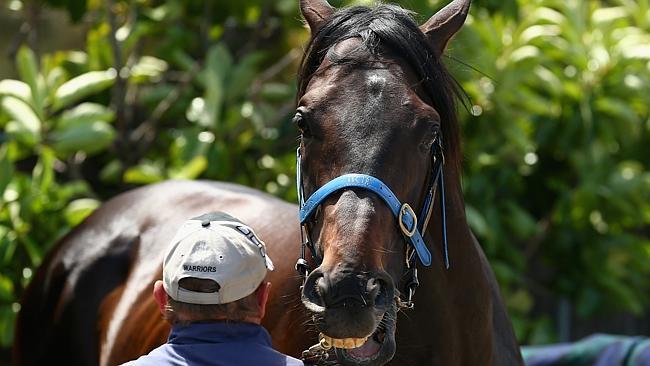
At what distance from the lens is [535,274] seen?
7.73m

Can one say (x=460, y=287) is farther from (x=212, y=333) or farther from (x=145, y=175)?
(x=145, y=175)

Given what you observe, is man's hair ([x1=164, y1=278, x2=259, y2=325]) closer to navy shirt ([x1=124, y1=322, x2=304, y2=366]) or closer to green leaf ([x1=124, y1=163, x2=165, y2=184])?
navy shirt ([x1=124, y1=322, x2=304, y2=366])

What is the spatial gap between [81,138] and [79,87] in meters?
0.38

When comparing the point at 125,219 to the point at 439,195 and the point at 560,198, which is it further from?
the point at 560,198

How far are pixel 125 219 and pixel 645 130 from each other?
4095 millimetres

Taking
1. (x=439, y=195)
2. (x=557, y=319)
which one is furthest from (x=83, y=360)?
(x=557, y=319)

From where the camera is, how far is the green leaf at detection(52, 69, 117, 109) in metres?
5.58

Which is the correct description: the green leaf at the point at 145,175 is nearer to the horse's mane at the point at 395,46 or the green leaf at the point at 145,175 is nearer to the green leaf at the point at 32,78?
the green leaf at the point at 32,78

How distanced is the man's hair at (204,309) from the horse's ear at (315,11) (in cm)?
98

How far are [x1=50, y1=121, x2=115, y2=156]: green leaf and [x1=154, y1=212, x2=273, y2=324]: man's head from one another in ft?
10.7

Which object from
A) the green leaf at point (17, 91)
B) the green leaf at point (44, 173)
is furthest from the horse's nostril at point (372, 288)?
the green leaf at point (17, 91)

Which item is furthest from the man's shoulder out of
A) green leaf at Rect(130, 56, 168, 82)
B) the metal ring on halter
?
green leaf at Rect(130, 56, 168, 82)

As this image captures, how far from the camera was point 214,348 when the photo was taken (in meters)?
2.19

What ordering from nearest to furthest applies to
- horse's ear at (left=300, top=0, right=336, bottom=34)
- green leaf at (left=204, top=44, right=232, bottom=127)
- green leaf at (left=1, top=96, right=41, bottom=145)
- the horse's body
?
horse's ear at (left=300, top=0, right=336, bottom=34), the horse's body, green leaf at (left=1, top=96, right=41, bottom=145), green leaf at (left=204, top=44, right=232, bottom=127)
